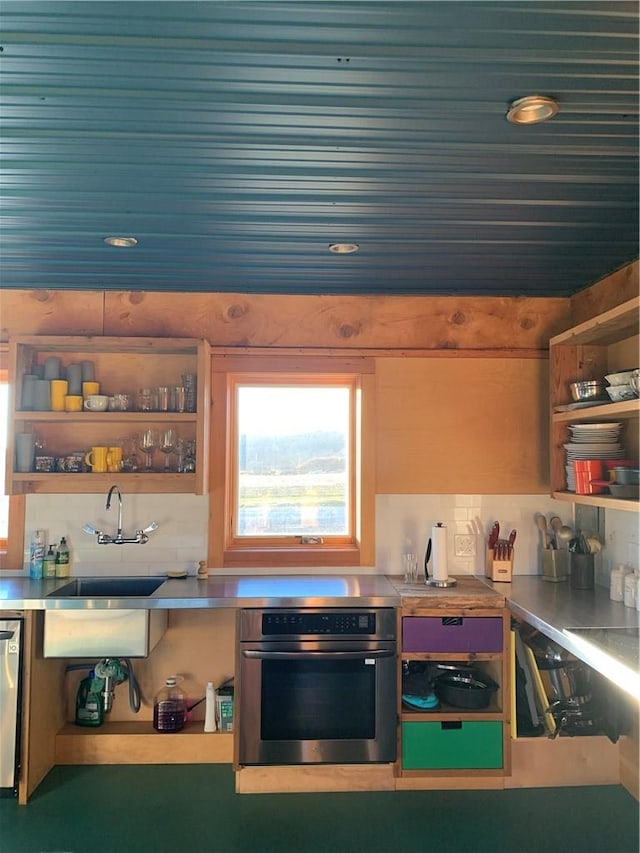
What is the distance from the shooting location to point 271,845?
240 centimetres

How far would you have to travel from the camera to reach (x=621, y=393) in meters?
2.54

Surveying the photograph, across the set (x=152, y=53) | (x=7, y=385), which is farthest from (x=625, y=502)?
(x=7, y=385)

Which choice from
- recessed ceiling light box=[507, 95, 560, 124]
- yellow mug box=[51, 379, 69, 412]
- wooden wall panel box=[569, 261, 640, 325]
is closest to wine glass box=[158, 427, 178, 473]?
yellow mug box=[51, 379, 69, 412]

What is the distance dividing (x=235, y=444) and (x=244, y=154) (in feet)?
6.25

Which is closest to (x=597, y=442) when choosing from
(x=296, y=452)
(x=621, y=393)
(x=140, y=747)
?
(x=621, y=393)

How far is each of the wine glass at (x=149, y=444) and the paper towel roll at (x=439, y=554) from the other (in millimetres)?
1619

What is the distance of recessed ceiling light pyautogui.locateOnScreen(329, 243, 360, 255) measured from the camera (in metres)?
2.65

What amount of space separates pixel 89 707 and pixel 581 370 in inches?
127

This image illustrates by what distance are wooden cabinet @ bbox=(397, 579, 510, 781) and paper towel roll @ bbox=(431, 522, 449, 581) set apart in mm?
231

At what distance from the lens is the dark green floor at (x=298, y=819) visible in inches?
94.6

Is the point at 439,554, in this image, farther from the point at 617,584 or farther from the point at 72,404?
the point at 72,404

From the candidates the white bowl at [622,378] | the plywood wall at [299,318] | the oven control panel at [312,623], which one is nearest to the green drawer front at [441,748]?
the oven control panel at [312,623]

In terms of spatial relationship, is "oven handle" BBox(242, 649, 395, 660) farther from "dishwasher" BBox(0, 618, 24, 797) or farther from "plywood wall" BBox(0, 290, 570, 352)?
"plywood wall" BBox(0, 290, 570, 352)

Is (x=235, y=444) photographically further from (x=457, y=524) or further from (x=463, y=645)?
(x=463, y=645)
